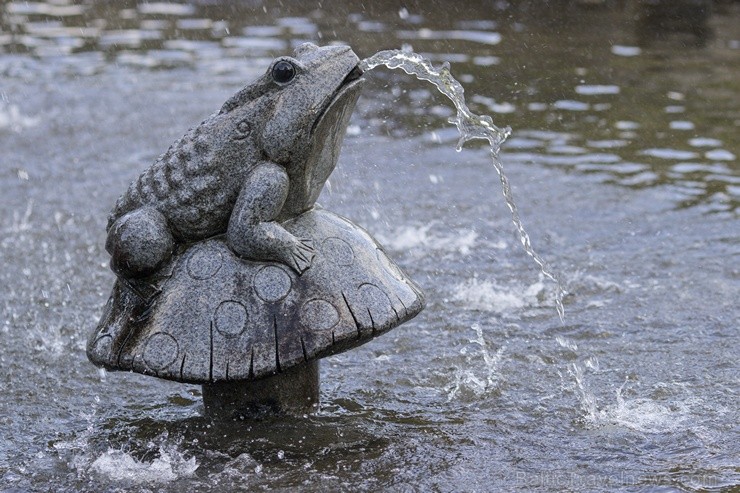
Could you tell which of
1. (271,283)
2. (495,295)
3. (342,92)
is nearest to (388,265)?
(271,283)

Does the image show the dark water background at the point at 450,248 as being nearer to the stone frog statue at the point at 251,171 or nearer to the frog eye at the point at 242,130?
the stone frog statue at the point at 251,171

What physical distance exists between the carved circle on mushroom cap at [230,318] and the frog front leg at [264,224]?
26cm

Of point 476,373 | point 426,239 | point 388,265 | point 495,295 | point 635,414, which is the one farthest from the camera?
point 426,239

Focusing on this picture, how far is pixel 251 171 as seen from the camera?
5.15 metres

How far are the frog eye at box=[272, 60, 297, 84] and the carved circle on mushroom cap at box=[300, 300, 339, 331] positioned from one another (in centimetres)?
108

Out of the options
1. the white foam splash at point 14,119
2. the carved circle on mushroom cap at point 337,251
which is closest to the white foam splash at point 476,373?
the carved circle on mushroom cap at point 337,251

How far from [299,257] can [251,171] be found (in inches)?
18.6

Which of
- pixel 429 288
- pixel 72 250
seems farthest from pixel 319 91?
pixel 72 250

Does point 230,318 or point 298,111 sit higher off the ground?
point 298,111

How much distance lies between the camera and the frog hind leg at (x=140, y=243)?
5.11m

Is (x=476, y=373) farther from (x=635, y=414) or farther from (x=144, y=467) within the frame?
(x=144, y=467)

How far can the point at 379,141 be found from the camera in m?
11.4

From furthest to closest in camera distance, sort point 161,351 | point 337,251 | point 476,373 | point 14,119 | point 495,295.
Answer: point 14,119, point 495,295, point 476,373, point 337,251, point 161,351

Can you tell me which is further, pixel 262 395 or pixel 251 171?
pixel 262 395
